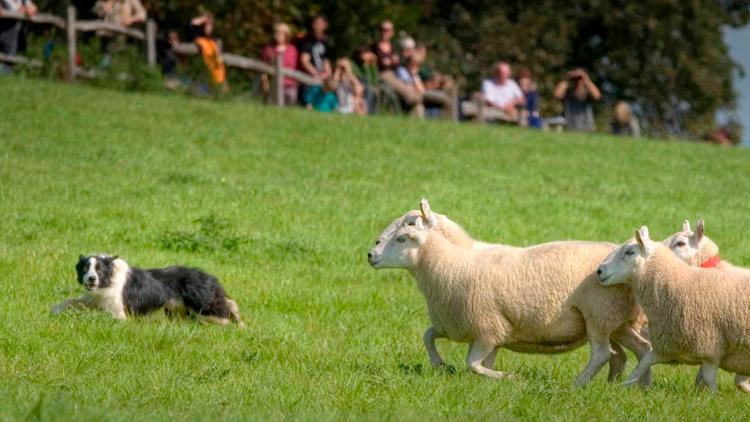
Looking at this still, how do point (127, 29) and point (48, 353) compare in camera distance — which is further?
point (127, 29)

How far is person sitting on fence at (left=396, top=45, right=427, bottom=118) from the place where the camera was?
94.5 feet

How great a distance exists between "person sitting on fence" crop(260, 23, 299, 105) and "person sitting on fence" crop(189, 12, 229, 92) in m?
0.97

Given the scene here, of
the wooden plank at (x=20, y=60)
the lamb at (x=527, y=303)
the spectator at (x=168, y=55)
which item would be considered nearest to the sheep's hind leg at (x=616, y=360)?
the lamb at (x=527, y=303)

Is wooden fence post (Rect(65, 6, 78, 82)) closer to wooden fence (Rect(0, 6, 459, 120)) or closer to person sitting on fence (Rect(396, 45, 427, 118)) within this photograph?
wooden fence (Rect(0, 6, 459, 120))

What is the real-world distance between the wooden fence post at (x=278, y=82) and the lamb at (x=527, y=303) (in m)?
16.8

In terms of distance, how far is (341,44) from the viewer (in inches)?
1439

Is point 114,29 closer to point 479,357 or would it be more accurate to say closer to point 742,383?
point 479,357

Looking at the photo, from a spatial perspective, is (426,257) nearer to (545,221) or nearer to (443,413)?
(443,413)

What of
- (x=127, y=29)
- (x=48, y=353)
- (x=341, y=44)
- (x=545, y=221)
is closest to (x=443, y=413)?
(x=48, y=353)

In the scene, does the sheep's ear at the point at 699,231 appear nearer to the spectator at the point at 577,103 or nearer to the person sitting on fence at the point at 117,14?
the person sitting on fence at the point at 117,14

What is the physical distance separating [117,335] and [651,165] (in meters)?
14.7

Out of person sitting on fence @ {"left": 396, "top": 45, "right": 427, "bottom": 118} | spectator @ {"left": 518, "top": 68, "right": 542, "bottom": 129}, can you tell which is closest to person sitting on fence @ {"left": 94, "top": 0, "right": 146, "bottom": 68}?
person sitting on fence @ {"left": 396, "top": 45, "right": 427, "bottom": 118}

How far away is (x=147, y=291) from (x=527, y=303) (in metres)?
3.43

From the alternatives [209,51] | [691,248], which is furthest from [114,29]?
[691,248]
